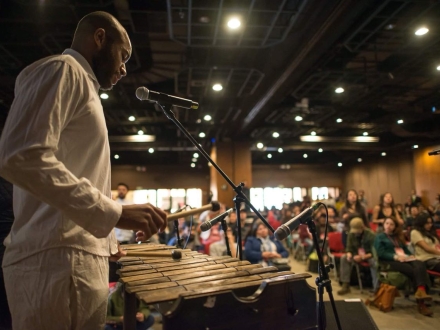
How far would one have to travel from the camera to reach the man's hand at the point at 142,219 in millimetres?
915

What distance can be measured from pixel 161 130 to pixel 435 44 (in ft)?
28.0

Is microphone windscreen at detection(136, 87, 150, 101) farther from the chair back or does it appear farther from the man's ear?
the chair back

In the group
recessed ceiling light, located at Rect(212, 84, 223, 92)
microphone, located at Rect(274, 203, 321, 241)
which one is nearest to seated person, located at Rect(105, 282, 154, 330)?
microphone, located at Rect(274, 203, 321, 241)

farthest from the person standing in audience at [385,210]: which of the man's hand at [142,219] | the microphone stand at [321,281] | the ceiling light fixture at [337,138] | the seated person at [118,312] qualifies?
the man's hand at [142,219]

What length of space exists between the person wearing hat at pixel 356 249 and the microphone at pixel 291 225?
3952 millimetres

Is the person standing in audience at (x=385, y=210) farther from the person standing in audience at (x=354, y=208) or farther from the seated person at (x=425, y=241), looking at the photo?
the seated person at (x=425, y=241)

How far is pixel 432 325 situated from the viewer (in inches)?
153

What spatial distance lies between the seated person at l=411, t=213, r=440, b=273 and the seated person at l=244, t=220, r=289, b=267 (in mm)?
1825

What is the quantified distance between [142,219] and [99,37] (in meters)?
0.59

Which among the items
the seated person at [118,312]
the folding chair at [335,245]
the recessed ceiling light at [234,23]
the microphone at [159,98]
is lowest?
the seated person at [118,312]

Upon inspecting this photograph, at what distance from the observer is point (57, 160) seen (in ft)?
2.77

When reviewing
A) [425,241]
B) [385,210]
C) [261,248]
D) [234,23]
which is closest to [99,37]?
[234,23]

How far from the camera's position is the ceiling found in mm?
4223

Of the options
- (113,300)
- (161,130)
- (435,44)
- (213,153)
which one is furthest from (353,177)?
(113,300)
